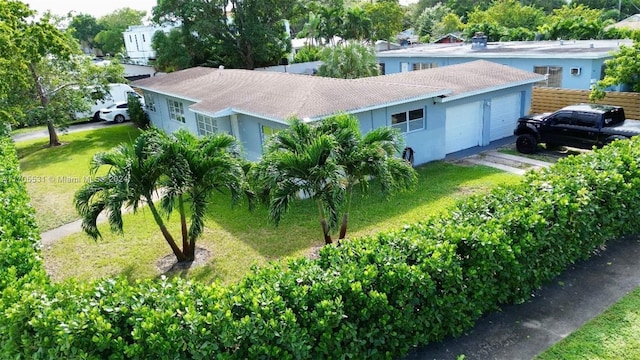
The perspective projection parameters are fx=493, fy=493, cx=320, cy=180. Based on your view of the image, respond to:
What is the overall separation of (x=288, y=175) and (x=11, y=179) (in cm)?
701

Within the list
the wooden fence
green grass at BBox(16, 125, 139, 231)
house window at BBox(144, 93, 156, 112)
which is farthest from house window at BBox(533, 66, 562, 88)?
green grass at BBox(16, 125, 139, 231)

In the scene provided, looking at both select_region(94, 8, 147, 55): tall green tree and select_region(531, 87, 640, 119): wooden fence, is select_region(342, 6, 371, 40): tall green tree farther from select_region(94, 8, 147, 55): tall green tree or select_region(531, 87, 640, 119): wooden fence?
select_region(94, 8, 147, 55): tall green tree

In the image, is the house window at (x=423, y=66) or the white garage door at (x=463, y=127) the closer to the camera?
the white garage door at (x=463, y=127)

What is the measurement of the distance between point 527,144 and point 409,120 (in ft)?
15.8

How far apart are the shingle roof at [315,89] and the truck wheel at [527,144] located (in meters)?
2.26

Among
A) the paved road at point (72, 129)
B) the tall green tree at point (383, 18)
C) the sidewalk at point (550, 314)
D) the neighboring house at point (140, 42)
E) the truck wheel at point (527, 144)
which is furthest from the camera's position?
the neighboring house at point (140, 42)

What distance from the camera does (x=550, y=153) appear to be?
717 inches

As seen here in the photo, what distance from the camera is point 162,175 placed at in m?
10.1

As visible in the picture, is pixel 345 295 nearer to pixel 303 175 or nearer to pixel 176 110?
pixel 303 175

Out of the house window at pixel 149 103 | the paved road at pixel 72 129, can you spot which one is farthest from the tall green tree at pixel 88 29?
the house window at pixel 149 103

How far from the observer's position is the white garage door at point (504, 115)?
20.1 m

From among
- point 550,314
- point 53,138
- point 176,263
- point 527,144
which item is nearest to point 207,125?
point 176,263

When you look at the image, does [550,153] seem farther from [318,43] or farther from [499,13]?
[499,13]

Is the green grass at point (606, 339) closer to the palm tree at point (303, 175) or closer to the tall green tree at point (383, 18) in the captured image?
the palm tree at point (303, 175)
